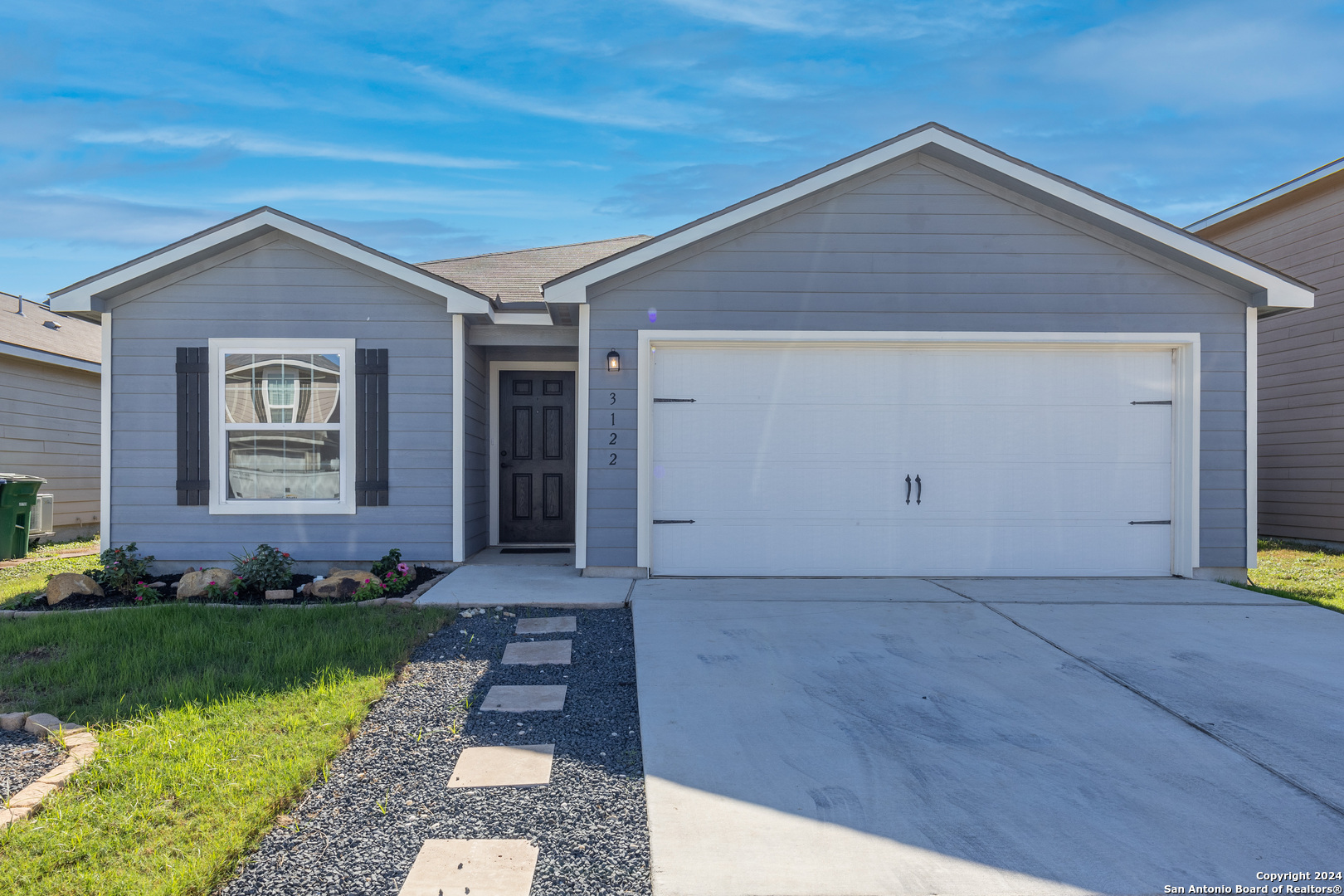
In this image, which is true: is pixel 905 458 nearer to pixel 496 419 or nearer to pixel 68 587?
pixel 496 419

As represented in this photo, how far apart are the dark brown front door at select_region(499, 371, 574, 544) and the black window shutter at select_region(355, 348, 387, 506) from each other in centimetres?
174

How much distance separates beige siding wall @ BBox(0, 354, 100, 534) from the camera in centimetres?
965

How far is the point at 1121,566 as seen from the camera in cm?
675

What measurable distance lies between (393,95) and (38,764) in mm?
11210

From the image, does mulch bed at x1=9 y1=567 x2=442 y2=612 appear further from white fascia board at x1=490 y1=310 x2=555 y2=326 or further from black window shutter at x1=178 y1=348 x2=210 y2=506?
white fascia board at x1=490 y1=310 x2=555 y2=326

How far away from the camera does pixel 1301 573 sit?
739 centimetres

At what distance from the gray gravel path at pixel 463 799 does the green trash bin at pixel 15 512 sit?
282 inches

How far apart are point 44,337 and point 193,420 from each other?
5781 mm

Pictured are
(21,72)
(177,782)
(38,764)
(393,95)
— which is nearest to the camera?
(177,782)

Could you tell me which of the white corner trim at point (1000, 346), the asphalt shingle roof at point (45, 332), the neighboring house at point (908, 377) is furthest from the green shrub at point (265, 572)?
the asphalt shingle roof at point (45, 332)

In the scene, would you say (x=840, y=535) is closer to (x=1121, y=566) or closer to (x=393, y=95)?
(x=1121, y=566)

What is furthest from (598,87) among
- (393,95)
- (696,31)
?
(393,95)

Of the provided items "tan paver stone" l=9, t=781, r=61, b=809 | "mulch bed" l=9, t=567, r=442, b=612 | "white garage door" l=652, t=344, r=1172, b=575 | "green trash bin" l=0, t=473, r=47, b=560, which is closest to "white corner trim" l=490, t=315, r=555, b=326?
"white garage door" l=652, t=344, r=1172, b=575

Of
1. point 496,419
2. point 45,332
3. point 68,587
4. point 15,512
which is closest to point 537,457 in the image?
point 496,419
